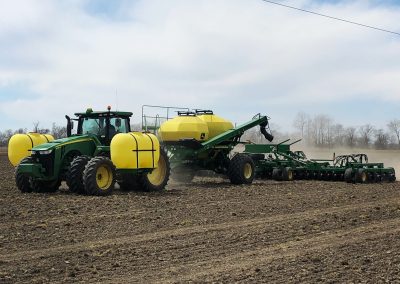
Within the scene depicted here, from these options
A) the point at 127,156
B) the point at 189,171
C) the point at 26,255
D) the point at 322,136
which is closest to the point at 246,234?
the point at 26,255

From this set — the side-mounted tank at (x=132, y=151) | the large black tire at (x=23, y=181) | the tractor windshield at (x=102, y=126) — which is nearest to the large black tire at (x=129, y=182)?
A: the side-mounted tank at (x=132, y=151)

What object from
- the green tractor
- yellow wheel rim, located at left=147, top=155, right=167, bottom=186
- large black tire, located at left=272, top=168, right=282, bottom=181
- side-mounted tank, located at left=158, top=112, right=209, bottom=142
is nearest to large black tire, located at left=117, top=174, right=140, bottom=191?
the green tractor

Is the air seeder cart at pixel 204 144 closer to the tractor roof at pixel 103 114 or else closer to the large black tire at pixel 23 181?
the tractor roof at pixel 103 114

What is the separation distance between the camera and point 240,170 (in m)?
18.0

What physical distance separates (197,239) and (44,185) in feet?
24.1

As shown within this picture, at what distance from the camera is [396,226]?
31.4 feet

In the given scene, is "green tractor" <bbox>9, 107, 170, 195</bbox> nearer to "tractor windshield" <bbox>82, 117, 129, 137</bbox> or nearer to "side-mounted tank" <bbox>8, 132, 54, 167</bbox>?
"tractor windshield" <bbox>82, 117, 129, 137</bbox>

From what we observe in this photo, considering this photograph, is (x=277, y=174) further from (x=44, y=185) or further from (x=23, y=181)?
(x=23, y=181)

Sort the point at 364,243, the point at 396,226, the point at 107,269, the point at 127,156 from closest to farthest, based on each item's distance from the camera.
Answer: the point at 107,269
the point at 364,243
the point at 396,226
the point at 127,156

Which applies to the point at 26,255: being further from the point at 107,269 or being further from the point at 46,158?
the point at 46,158

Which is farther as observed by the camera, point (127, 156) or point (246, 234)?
point (127, 156)

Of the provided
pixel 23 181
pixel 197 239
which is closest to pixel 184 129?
pixel 23 181

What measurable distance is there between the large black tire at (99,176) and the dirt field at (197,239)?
1.30 feet

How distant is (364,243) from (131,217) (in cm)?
426
